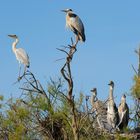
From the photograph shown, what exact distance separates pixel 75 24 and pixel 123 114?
3082 millimetres

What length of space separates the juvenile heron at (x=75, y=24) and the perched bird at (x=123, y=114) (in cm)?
291

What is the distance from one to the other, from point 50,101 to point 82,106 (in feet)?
2.37

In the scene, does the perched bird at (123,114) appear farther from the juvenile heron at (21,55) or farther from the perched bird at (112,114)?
the juvenile heron at (21,55)

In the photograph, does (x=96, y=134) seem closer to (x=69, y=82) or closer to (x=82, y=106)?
(x=82, y=106)

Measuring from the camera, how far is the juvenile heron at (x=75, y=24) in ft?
49.5

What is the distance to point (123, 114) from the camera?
17.6 m

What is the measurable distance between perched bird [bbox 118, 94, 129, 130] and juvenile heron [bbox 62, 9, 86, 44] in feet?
9.54

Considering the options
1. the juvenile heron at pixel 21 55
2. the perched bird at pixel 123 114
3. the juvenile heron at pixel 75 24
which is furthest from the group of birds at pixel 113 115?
the juvenile heron at pixel 75 24

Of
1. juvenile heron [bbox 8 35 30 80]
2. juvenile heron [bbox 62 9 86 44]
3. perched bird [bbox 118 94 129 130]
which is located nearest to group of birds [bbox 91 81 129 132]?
perched bird [bbox 118 94 129 130]

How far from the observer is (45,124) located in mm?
15688

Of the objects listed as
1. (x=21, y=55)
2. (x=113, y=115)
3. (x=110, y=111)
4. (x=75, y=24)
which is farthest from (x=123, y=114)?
(x=21, y=55)

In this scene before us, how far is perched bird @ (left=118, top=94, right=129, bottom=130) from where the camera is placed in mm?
17625

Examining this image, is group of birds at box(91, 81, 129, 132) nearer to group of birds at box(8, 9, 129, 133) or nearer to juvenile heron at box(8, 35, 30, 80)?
group of birds at box(8, 9, 129, 133)

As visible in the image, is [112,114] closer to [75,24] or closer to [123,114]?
[123,114]
